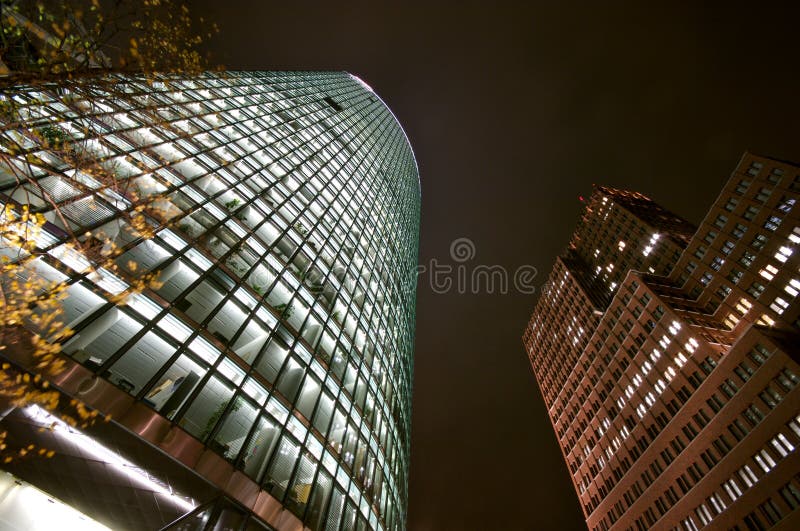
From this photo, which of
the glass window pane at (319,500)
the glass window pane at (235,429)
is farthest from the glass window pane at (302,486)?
the glass window pane at (235,429)

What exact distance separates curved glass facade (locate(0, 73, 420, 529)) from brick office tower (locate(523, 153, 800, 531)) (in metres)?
47.5

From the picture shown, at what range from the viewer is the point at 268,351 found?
18016 mm

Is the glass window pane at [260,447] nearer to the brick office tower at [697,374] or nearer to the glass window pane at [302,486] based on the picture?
the glass window pane at [302,486]

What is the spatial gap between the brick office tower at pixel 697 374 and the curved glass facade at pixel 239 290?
47.5 meters

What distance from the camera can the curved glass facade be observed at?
42.8 ft

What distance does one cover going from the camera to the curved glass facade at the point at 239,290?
13039 millimetres

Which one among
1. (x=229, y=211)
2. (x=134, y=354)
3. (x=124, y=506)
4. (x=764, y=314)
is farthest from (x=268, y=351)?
(x=764, y=314)

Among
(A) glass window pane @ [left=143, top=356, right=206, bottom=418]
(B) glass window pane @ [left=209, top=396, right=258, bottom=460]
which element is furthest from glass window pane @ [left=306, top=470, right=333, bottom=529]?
(A) glass window pane @ [left=143, top=356, right=206, bottom=418]

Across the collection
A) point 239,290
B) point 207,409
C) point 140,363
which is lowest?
point 207,409

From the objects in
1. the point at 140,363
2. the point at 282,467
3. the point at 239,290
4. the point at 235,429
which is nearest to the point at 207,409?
the point at 235,429

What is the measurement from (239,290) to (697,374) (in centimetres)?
7246

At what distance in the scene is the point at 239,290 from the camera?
18.4 metres

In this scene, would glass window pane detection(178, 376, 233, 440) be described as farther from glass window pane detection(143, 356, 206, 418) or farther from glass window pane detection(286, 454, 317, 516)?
glass window pane detection(286, 454, 317, 516)

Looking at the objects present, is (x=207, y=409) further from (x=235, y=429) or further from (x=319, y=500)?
(x=319, y=500)
